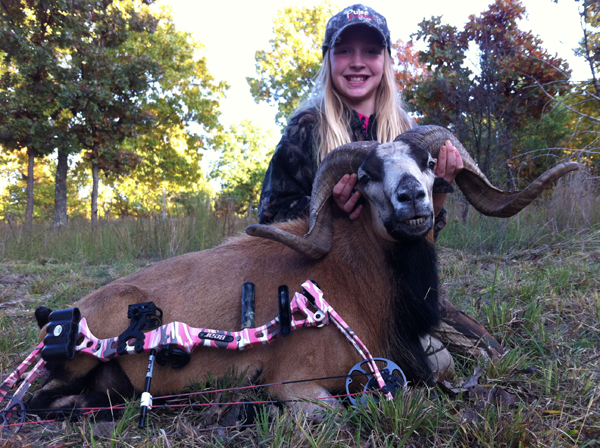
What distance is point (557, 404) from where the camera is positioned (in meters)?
2.26

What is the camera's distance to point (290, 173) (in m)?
4.19

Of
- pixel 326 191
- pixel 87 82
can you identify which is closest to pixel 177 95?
pixel 87 82

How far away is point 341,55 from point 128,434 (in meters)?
3.86

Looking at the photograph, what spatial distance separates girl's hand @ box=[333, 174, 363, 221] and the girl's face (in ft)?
4.77

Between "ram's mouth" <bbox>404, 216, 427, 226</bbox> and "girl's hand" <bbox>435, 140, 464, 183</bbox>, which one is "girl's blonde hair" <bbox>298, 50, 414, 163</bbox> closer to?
"girl's hand" <bbox>435, 140, 464, 183</bbox>

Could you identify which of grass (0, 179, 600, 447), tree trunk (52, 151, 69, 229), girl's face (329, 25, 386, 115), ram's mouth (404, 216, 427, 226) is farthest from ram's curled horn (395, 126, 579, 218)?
tree trunk (52, 151, 69, 229)

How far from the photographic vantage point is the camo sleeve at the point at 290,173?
4.14 meters

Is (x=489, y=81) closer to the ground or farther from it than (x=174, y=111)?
closer to the ground

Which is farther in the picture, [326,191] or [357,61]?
[357,61]

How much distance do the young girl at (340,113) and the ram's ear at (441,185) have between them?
2.82 feet

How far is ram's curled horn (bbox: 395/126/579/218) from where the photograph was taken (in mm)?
3017

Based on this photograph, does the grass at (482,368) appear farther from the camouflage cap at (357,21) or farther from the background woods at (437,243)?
the camouflage cap at (357,21)

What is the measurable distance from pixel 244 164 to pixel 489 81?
1210 inches

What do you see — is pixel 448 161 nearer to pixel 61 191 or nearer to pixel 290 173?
pixel 290 173
